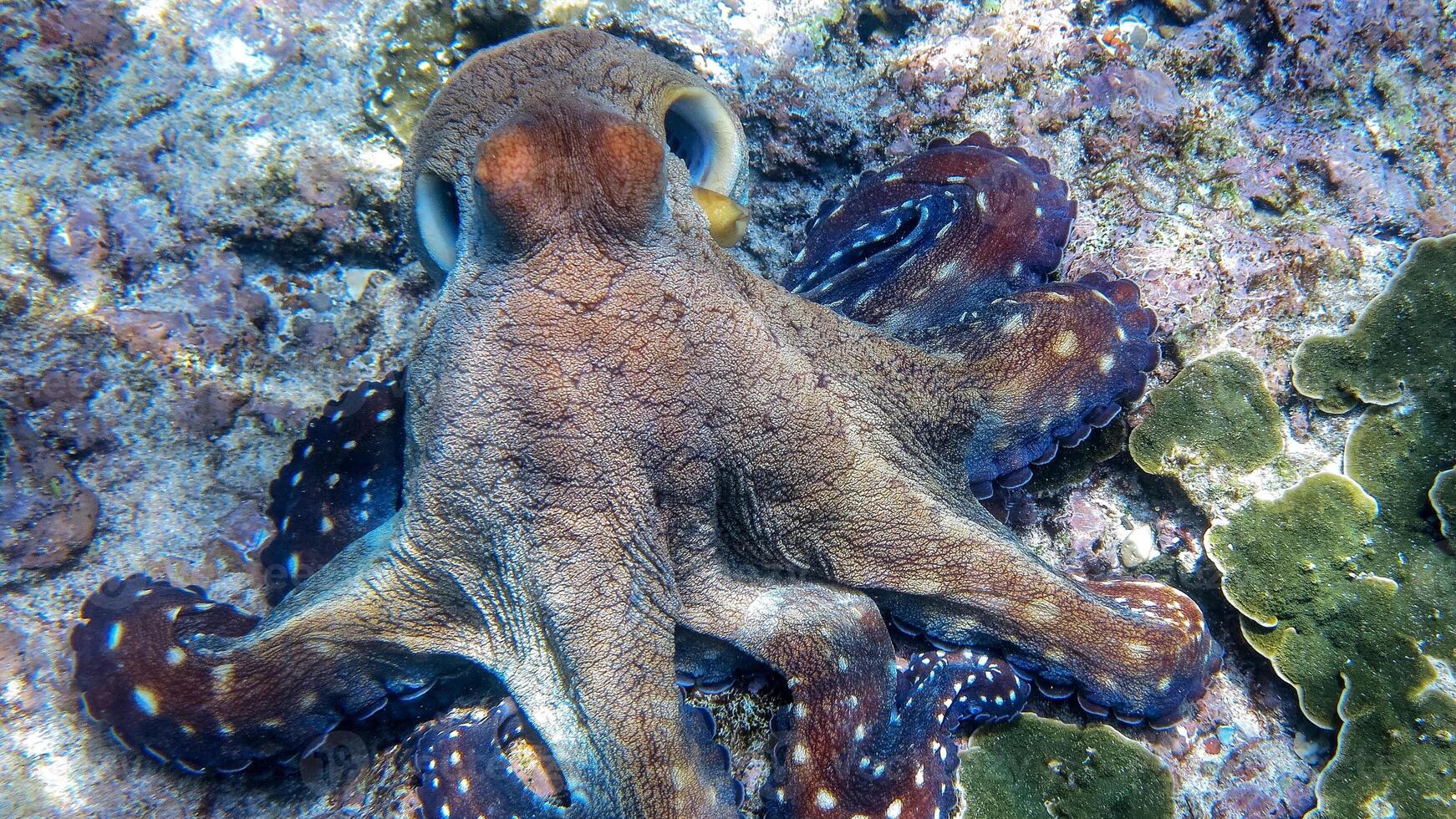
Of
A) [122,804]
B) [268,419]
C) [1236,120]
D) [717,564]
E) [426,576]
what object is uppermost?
[1236,120]

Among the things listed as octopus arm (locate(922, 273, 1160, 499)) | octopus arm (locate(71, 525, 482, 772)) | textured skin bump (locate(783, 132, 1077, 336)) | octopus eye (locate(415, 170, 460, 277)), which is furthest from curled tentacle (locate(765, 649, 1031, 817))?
octopus eye (locate(415, 170, 460, 277))

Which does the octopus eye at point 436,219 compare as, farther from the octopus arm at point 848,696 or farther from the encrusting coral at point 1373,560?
the encrusting coral at point 1373,560

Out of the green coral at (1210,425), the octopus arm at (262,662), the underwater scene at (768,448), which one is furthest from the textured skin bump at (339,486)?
the green coral at (1210,425)

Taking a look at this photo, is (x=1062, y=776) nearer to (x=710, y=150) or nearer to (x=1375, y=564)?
(x=1375, y=564)

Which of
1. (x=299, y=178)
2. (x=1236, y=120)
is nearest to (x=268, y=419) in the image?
(x=299, y=178)

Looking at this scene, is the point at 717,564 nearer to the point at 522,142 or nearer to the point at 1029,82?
the point at 522,142

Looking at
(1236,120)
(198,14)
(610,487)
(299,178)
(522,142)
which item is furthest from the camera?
(198,14)
